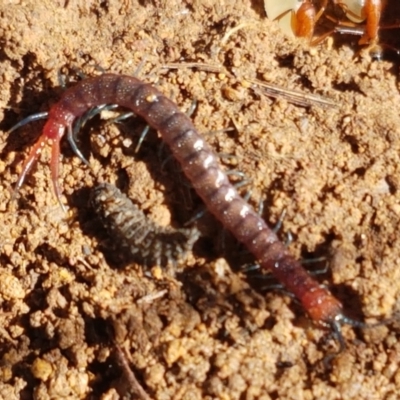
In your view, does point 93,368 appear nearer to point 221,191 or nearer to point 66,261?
point 66,261

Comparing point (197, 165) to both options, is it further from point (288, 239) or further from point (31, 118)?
→ point (31, 118)

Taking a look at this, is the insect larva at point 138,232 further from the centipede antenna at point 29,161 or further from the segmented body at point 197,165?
the centipede antenna at point 29,161

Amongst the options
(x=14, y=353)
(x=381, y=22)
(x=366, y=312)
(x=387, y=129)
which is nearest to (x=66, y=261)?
(x=14, y=353)

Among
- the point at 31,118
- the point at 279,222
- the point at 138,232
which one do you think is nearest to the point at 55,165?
the point at 31,118

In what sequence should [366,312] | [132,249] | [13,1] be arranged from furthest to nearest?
[13,1]
[132,249]
[366,312]

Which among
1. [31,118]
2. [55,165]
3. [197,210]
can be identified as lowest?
[197,210]

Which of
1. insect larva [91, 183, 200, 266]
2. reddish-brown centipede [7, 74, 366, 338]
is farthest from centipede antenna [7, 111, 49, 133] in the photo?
insect larva [91, 183, 200, 266]

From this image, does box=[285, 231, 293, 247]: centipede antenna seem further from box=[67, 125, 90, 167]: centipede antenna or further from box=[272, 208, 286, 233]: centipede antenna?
box=[67, 125, 90, 167]: centipede antenna

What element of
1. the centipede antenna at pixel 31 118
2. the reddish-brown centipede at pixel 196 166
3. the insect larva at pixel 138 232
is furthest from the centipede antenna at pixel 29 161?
the insect larva at pixel 138 232
